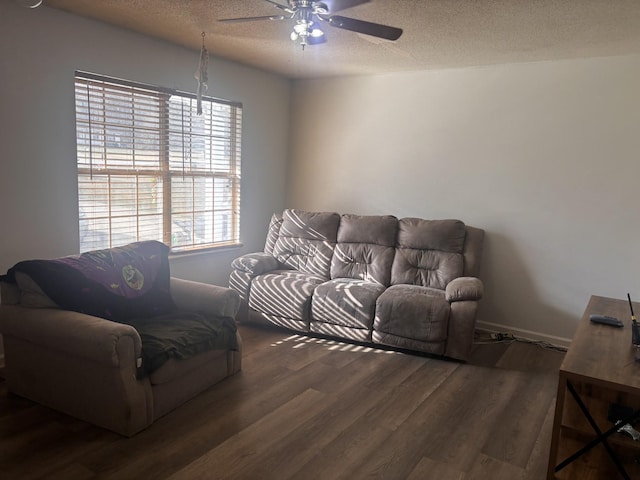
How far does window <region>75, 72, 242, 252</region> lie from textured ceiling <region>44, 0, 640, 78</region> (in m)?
0.53

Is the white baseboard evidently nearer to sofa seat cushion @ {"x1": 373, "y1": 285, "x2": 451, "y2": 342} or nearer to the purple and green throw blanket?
sofa seat cushion @ {"x1": 373, "y1": 285, "x2": 451, "y2": 342}

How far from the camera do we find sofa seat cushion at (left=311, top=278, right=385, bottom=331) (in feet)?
12.8

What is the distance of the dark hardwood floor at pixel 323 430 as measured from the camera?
91.0 inches

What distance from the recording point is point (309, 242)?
15.6ft

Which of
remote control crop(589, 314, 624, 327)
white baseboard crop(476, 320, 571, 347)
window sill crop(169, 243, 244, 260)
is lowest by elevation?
white baseboard crop(476, 320, 571, 347)

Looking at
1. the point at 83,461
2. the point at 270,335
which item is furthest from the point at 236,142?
the point at 83,461

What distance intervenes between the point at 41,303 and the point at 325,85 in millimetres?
3594

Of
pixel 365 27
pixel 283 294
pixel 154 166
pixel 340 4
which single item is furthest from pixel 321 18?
pixel 283 294

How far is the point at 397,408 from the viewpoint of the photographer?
2965 millimetres

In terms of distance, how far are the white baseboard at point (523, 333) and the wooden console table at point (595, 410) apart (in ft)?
5.92

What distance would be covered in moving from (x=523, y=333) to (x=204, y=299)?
2852 millimetres

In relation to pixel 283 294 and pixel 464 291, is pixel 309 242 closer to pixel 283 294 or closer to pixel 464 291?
pixel 283 294

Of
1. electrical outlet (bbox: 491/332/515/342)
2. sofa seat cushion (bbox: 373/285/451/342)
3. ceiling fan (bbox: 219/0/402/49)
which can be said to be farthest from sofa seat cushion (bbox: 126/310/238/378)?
electrical outlet (bbox: 491/332/515/342)

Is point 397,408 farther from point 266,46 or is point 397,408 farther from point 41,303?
point 266,46
